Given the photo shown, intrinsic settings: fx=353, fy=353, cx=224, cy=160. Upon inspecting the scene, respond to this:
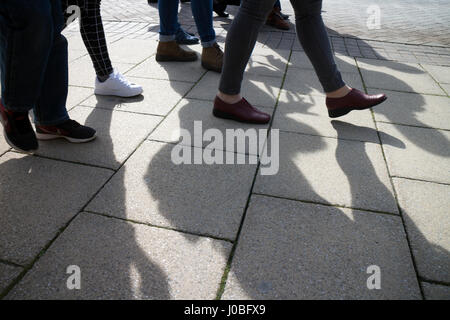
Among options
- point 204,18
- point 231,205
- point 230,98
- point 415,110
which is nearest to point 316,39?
point 230,98

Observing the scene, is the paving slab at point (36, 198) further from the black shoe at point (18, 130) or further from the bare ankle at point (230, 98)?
the bare ankle at point (230, 98)

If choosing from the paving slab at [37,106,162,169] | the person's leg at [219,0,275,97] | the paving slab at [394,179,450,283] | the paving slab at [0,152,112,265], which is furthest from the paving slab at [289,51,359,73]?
the paving slab at [0,152,112,265]

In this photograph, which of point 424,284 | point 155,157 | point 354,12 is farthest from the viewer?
point 354,12

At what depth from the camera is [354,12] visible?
695cm

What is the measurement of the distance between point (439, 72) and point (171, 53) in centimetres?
289

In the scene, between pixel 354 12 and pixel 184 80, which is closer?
pixel 184 80

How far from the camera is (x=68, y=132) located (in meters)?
2.21

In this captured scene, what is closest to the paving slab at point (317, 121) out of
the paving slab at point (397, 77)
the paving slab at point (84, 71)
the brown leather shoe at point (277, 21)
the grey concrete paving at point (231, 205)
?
the grey concrete paving at point (231, 205)

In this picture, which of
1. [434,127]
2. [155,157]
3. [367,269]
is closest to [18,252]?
[155,157]

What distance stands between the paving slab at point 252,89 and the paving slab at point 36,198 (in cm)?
133

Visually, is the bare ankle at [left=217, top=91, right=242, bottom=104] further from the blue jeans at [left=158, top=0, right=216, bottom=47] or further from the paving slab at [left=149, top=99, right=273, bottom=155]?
the blue jeans at [left=158, top=0, right=216, bottom=47]
